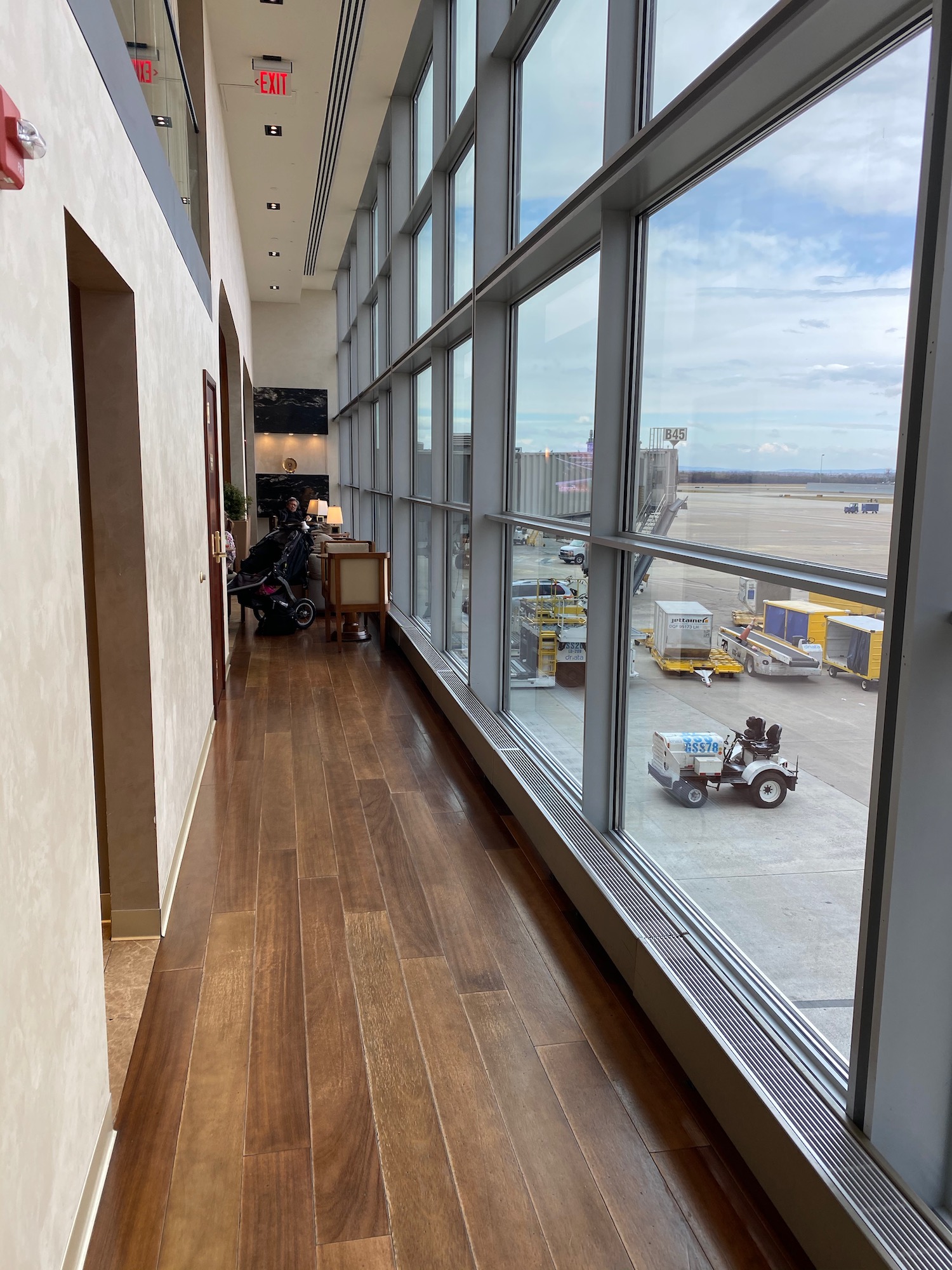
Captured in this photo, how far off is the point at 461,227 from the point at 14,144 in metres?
5.44

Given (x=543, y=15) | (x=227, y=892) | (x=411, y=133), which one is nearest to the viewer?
(x=227, y=892)

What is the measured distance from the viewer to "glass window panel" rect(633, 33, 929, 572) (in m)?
1.85

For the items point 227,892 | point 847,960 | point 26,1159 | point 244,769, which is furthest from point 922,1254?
point 244,769

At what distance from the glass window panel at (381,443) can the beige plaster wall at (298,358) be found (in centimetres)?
531

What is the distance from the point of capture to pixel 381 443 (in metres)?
11.1

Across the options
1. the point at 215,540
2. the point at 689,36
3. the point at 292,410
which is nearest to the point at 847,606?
the point at 689,36

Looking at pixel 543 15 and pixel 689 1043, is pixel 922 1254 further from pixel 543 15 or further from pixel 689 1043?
pixel 543 15

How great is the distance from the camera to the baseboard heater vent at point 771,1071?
1579 mm

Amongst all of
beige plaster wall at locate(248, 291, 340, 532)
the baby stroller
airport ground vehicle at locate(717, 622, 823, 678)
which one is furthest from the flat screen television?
airport ground vehicle at locate(717, 622, 823, 678)

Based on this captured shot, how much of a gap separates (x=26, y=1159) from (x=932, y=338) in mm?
1993

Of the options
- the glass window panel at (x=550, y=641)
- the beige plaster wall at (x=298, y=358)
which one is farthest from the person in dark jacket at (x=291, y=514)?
the glass window panel at (x=550, y=641)

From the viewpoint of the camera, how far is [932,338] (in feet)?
5.01

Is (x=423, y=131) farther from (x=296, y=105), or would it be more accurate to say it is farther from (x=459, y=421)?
(x=459, y=421)

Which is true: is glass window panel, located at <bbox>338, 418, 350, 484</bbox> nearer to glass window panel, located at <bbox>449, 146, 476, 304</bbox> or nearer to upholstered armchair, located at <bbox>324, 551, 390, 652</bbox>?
upholstered armchair, located at <bbox>324, 551, 390, 652</bbox>
